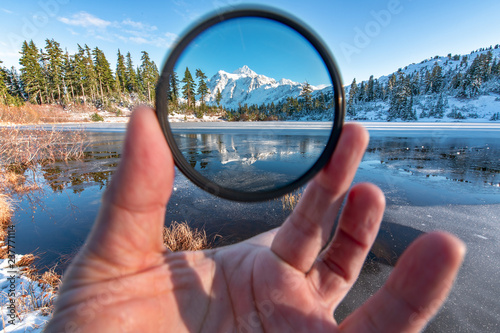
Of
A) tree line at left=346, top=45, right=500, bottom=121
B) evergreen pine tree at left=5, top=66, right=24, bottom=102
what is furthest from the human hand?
evergreen pine tree at left=5, top=66, right=24, bottom=102

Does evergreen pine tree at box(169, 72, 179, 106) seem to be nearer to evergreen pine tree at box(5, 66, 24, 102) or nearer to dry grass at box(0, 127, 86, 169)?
dry grass at box(0, 127, 86, 169)

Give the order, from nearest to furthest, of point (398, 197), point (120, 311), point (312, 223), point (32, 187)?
point (120, 311) → point (312, 223) → point (398, 197) → point (32, 187)

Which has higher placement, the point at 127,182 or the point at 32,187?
the point at 127,182

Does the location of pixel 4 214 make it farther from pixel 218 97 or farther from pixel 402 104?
pixel 402 104

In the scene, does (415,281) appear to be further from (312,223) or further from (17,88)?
(17,88)

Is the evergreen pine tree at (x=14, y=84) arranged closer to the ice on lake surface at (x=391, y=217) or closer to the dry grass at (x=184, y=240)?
the ice on lake surface at (x=391, y=217)

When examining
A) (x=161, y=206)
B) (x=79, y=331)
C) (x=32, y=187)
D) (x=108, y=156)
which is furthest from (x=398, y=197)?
(x=108, y=156)

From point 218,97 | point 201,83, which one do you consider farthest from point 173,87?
point 218,97

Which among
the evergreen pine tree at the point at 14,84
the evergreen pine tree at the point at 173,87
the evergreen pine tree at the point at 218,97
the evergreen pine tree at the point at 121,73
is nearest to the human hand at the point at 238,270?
the evergreen pine tree at the point at 173,87
